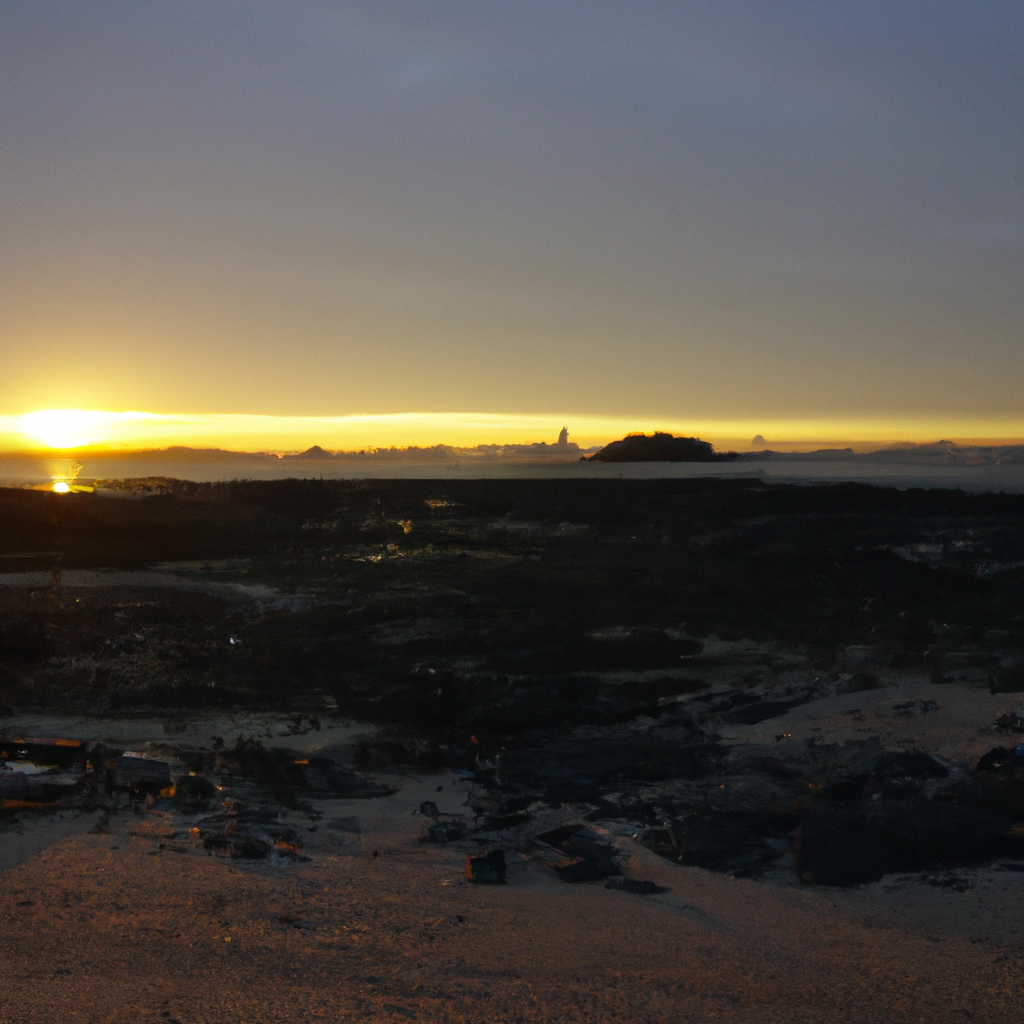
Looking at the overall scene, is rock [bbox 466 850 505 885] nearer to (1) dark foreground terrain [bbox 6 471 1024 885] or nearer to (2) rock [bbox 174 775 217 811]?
(1) dark foreground terrain [bbox 6 471 1024 885]

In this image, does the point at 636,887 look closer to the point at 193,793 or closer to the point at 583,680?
the point at 193,793

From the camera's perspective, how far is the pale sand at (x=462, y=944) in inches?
257

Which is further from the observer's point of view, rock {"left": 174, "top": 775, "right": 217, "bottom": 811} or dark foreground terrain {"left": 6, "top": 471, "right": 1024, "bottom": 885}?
rock {"left": 174, "top": 775, "right": 217, "bottom": 811}

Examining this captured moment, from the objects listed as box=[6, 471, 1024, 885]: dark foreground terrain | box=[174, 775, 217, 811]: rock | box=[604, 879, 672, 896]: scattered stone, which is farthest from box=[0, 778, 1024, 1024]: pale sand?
box=[174, 775, 217, 811]: rock

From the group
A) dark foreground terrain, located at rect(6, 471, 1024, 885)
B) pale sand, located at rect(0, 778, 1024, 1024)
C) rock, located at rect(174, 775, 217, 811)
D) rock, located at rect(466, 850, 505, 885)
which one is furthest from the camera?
rock, located at rect(174, 775, 217, 811)

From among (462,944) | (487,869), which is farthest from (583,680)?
(462,944)

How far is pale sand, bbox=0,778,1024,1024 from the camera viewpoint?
21.4ft

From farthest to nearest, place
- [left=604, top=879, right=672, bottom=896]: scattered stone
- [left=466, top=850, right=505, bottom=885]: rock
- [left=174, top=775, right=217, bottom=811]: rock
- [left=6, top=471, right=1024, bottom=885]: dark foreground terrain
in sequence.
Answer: [left=174, top=775, right=217, bottom=811]: rock → [left=6, top=471, right=1024, bottom=885]: dark foreground terrain → [left=466, top=850, right=505, bottom=885]: rock → [left=604, top=879, right=672, bottom=896]: scattered stone

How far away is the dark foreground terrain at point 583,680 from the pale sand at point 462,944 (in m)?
0.61

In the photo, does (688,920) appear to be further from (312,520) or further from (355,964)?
(312,520)

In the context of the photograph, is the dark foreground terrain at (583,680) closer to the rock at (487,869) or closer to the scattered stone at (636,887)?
the scattered stone at (636,887)

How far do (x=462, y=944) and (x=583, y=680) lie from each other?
931 centimetres

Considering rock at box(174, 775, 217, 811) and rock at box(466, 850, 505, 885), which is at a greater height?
rock at box(174, 775, 217, 811)

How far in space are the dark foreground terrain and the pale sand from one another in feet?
1.99
